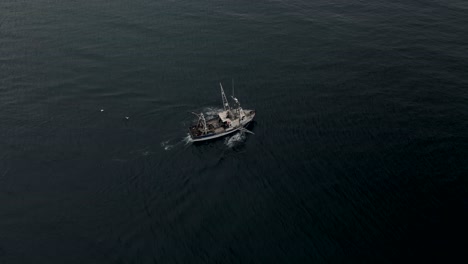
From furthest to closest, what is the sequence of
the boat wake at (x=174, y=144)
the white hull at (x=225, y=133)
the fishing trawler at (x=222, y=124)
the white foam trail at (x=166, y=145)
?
the fishing trawler at (x=222, y=124) → the white hull at (x=225, y=133) → the boat wake at (x=174, y=144) → the white foam trail at (x=166, y=145)

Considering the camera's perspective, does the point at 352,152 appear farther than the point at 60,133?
No

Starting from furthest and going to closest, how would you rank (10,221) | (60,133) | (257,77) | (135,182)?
1. (257,77)
2. (60,133)
3. (135,182)
4. (10,221)

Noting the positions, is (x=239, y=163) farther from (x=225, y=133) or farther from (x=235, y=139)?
(x=225, y=133)

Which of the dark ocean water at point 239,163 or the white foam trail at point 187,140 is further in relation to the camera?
the white foam trail at point 187,140

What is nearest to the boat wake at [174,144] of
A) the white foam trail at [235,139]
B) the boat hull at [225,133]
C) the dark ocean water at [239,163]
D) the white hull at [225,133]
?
the dark ocean water at [239,163]

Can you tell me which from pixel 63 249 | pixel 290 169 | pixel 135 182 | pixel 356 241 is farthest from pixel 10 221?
pixel 356 241

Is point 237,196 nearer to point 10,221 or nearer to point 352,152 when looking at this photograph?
point 352,152

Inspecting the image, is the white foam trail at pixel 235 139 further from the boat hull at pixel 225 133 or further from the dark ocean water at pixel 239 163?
the boat hull at pixel 225 133
